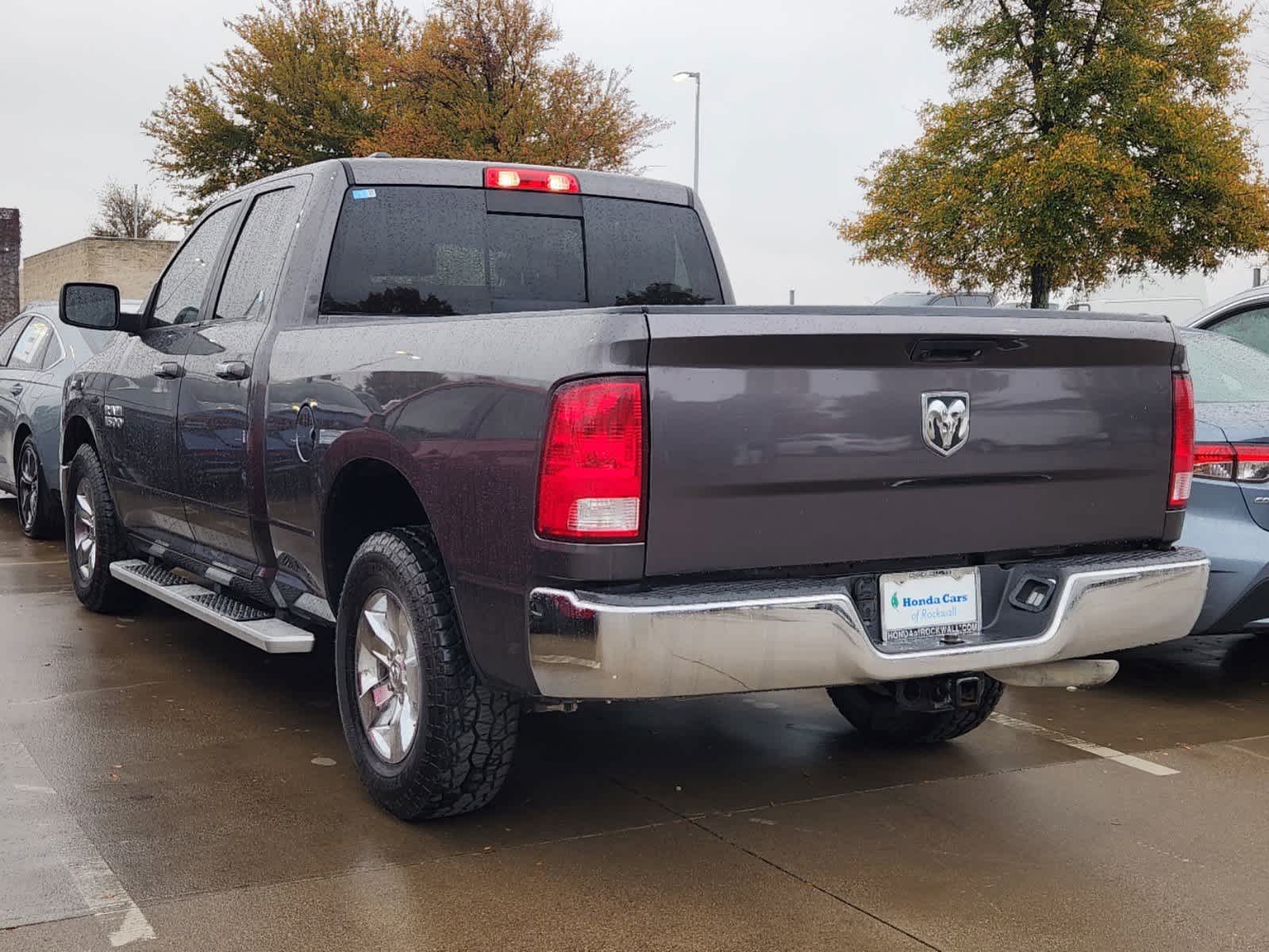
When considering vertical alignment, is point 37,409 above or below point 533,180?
below

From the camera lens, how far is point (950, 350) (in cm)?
367

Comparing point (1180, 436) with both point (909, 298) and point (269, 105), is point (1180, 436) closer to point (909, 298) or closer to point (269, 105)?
point (909, 298)

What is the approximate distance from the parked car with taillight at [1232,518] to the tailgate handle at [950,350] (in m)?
2.14

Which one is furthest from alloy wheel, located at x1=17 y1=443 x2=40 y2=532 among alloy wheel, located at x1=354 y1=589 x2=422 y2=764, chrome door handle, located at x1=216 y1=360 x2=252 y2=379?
alloy wheel, located at x1=354 y1=589 x2=422 y2=764

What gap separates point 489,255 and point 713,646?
7.24 ft

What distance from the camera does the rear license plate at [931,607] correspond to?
3641mm

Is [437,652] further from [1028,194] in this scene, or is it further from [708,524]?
[1028,194]

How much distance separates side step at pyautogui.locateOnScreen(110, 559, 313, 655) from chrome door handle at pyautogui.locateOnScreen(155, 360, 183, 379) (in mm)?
821

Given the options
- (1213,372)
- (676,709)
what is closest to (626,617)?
(676,709)

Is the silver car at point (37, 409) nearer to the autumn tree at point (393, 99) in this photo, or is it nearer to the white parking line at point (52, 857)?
the white parking line at point (52, 857)

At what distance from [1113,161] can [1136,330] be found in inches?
1160

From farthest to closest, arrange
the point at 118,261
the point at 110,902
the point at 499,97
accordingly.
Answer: the point at 118,261 → the point at 499,97 → the point at 110,902

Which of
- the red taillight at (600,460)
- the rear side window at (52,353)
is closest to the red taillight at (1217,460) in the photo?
the red taillight at (600,460)

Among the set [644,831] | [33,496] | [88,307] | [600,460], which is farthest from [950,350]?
[33,496]
